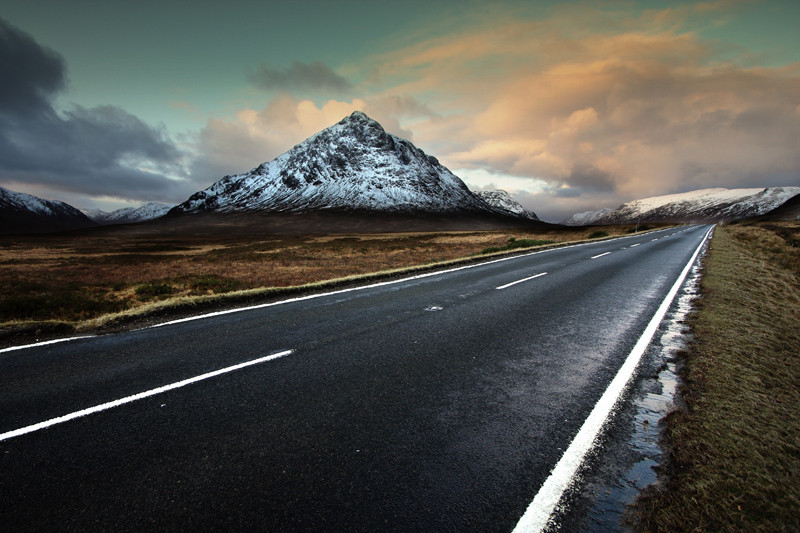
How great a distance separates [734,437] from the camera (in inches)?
119

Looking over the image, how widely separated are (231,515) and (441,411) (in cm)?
201

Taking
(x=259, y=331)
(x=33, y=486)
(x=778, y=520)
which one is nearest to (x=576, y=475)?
(x=778, y=520)

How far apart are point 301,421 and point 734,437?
151 inches

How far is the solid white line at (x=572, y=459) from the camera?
2.32 meters

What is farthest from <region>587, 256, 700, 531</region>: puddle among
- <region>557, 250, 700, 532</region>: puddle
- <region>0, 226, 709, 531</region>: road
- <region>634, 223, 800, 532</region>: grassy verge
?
<region>0, 226, 709, 531</region>: road

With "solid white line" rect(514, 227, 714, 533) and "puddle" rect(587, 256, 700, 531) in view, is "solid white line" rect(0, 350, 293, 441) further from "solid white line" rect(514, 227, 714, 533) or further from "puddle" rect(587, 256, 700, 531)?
"puddle" rect(587, 256, 700, 531)

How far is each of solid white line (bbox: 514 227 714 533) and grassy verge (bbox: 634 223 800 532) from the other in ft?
1.61

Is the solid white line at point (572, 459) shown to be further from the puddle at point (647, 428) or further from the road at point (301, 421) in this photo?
the puddle at point (647, 428)

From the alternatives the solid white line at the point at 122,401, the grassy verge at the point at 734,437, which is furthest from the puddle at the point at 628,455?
the solid white line at the point at 122,401

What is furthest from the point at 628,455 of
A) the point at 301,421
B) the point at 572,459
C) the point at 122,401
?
the point at 122,401

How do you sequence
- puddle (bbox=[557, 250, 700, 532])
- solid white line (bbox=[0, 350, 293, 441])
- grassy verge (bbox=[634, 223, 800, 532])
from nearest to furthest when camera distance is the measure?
grassy verge (bbox=[634, 223, 800, 532]), puddle (bbox=[557, 250, 700, 532]), solid white line (bbox=[0, 350, 293, 441])

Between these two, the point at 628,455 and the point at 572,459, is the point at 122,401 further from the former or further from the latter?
the point at 628,455

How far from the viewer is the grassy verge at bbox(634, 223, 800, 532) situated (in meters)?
2.27

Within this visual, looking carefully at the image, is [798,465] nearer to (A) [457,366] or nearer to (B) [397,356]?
(A) [457,366]
